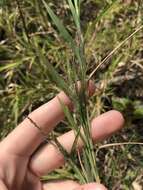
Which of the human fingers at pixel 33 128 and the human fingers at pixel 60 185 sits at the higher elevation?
the human fingers at pixel 33 128

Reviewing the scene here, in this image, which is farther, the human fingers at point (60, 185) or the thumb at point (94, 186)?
the human fingers at point (60, 185)

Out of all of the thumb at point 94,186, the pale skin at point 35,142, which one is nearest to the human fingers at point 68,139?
the pale skin at point 35,142

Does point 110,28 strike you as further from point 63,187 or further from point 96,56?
point 63,187

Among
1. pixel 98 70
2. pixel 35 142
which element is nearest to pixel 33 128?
pixel 35 142

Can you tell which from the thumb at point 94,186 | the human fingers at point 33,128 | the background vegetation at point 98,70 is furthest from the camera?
the background vegetation at point 98,70

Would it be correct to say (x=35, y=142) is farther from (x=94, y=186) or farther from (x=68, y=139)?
(x=94, y=186)

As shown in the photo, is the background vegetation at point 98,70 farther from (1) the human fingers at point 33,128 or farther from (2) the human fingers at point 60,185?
(1) the human fingers at point 33,128

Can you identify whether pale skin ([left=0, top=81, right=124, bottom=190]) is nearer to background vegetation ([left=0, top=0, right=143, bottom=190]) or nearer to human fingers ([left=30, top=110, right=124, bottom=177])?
human fingers ([left=30, top=110, right=124, bottom=177])
